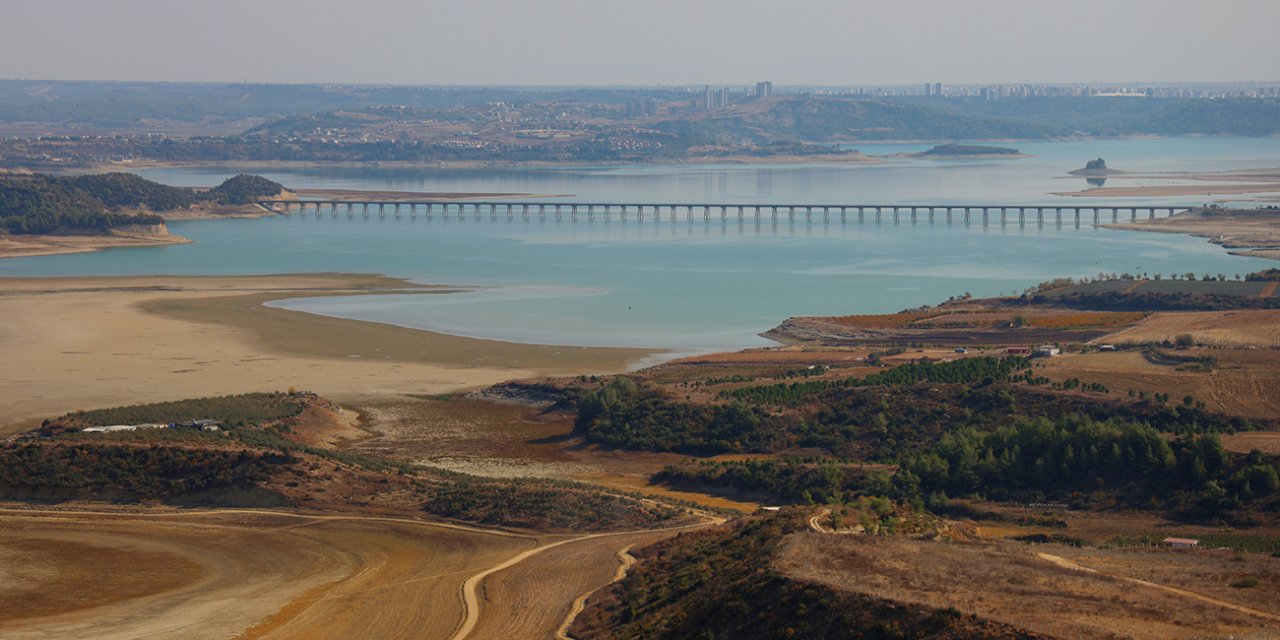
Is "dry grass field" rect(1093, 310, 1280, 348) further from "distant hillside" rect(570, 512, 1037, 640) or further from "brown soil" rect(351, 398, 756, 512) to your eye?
"distant hillside" rect(570, 512, 1037, 640)

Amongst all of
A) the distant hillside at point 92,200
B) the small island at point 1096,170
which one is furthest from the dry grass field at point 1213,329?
the small island at point 1096,170

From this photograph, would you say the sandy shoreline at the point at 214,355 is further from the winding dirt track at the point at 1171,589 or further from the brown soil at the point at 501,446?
the winding dirt track at the point at 1171,589

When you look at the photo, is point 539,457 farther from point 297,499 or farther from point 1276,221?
point 1276,221

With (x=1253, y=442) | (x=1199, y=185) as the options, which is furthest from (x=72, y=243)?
(x=1199, y=185)

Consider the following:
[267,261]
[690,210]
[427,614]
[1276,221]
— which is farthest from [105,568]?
[690,210]

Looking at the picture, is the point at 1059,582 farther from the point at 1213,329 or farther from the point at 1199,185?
the point at 1199,185

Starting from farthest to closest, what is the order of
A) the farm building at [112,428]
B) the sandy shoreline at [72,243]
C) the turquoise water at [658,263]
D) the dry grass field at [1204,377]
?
the sandy shoreline at [72,243]
the turquoise water at [658,263]
the dry grass field at [1204,377]
the farm building at [112,428]

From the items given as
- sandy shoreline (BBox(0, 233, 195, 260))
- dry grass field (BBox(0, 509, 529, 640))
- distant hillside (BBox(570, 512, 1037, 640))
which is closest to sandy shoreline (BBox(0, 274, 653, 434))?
dry grass field (BBox(0, 509, 529, 640))
